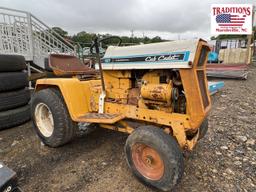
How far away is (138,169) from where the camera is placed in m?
2.08

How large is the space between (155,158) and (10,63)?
10.4ft

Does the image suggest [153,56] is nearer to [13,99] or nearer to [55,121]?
[55,121]

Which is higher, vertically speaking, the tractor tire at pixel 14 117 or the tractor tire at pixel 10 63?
the tractor tire at pixel 10 63

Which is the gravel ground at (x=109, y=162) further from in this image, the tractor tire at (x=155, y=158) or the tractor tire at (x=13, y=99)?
the tractor tire at (x=13, y=99)

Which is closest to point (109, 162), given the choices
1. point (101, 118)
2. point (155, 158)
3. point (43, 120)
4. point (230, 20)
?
point (101, 118)

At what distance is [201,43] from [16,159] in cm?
266

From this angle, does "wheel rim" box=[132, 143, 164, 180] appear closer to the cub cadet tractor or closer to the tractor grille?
the cub cadet tractor

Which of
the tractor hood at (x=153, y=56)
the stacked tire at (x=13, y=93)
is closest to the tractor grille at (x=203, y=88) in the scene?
the tractor hood at (x=153, y=56)

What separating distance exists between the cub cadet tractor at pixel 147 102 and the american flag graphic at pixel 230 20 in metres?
11.5

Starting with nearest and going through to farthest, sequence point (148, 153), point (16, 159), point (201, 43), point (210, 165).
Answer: point (201, 43)
point (148, 153)
point (210, 165)
point (16, 159)

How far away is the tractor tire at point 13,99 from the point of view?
350 cm

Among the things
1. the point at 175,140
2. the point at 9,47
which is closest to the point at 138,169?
the point at 175,140

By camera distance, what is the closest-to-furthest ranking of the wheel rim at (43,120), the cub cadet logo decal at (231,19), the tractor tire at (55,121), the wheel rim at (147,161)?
the wheel rim at (147,161) → the tractor tire at (55,121) → the wheel rim at (43,120) → the cub cadet logo decal at (231,19)

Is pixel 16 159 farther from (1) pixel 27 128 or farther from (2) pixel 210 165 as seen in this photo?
(2) pixel 210 165
